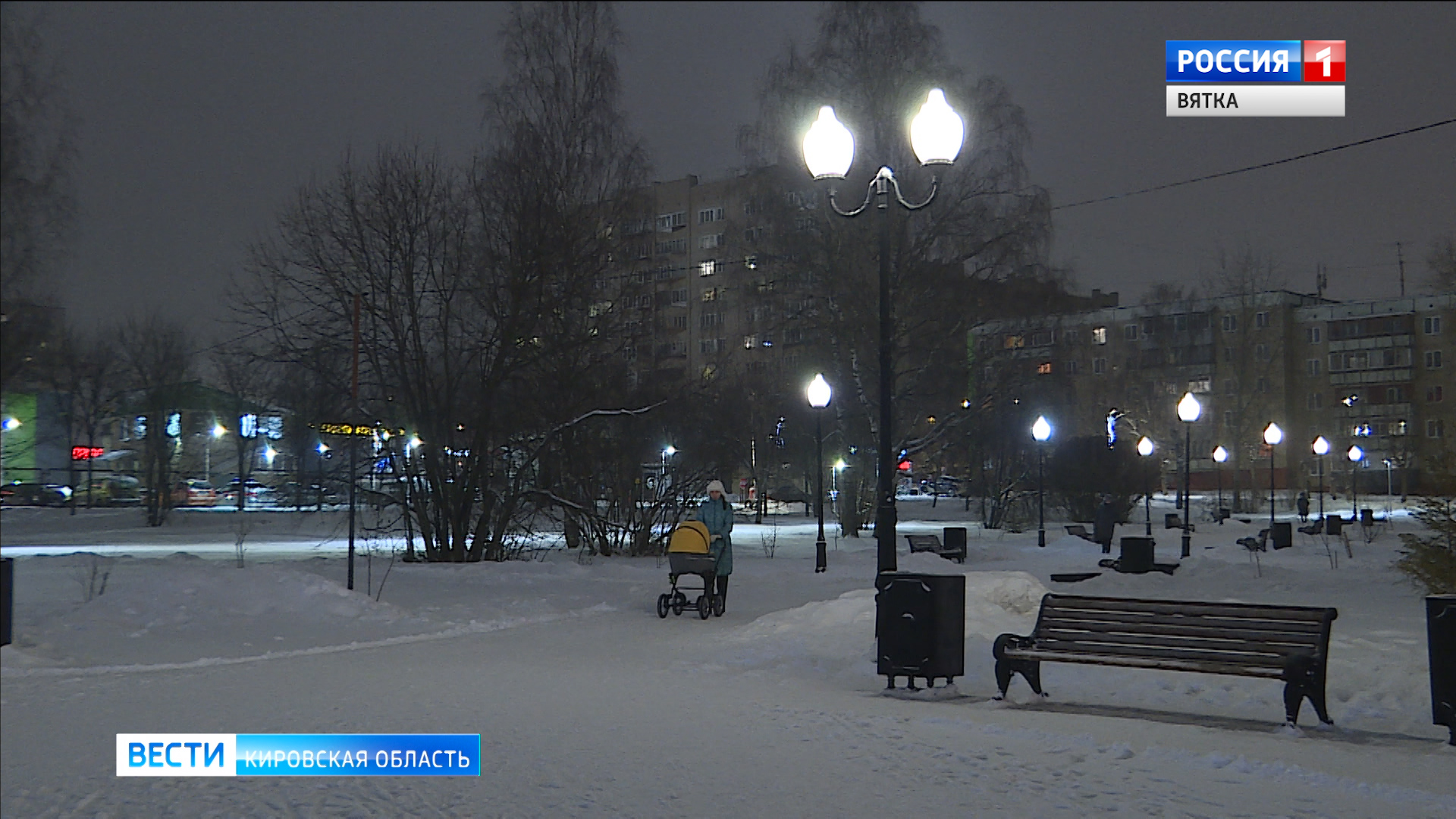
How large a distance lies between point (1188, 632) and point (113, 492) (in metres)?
63.9

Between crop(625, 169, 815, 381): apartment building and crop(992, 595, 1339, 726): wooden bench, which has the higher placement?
crop(625, 169, 815, 381): apartment building

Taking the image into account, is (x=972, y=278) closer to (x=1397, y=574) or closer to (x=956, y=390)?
(x=956, y=390)

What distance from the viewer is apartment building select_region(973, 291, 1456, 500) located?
6006cm

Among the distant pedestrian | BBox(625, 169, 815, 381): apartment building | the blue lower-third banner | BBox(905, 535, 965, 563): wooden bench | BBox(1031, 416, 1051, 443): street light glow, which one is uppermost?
BBox(625, 169, 815, 381): apartment building

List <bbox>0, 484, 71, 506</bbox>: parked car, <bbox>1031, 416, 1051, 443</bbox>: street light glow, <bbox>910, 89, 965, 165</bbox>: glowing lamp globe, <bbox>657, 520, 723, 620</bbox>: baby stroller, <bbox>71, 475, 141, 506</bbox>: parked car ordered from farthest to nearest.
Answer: <bbox>0, 484, 71, 506</bbox>: parked car < <bbox>71, 475, 141, 506</bbox>: parked car < <bbox>1031, 416, 1051, 443</bbox>: street light glow < <bbox>657, 520, 723, 620</bbox>: baby stroller < <bbox>910, 89, 965, 165</bbox>: glowing lamp globe

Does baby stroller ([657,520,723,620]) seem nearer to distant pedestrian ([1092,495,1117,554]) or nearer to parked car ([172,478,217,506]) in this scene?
distant pedestrian ([1092,495,1117,554])

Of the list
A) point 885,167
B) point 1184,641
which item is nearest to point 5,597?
point 885,167

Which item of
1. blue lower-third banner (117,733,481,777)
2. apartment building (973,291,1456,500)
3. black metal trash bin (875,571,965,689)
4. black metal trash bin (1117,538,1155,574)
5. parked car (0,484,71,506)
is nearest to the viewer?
blue lower-third banner (117,733,481,777)

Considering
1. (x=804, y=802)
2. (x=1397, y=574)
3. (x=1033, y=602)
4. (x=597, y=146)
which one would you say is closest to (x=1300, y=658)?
(x=804, y=802)

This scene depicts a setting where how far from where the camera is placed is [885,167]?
12.1 meters

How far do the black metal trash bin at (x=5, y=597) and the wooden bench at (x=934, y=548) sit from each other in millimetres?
19706

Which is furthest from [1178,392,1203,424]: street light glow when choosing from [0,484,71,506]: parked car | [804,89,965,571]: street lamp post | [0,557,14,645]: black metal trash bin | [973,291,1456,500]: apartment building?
[0,484,71,506]: parked car

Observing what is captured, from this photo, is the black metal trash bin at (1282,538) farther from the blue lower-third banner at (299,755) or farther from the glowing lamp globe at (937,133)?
the blue lower-third banner at (299,755)

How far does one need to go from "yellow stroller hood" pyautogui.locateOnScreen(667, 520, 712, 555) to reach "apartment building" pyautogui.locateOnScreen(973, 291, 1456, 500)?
35031mm
